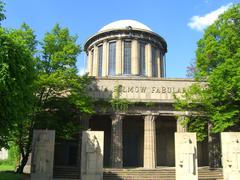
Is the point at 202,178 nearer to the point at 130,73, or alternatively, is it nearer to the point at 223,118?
the point at 223,118

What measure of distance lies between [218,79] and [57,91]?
12.1 m

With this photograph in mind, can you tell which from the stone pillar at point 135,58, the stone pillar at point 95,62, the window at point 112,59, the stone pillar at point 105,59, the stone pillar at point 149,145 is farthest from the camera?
the stone pillar at point 95,62

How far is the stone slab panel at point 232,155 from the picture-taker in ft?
72.9

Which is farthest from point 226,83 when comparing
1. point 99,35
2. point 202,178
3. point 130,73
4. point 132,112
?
point 99,35

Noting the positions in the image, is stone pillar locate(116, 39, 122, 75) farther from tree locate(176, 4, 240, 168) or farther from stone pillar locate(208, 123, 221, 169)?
stone pillar locate(208, 123, 221, 169)

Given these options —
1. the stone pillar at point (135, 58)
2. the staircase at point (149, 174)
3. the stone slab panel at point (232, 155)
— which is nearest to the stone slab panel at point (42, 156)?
the staircase at point (149, 174)

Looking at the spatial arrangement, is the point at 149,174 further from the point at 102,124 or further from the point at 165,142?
the point at 102,124

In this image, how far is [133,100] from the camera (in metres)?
31.0

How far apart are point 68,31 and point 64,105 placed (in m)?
5.98

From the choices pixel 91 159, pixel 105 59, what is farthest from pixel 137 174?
pixel 105 59

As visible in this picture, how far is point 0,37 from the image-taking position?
1748 cm

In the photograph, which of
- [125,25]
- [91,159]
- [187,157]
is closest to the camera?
[91,159]

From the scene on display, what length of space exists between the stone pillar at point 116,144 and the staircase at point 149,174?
1.59 metres

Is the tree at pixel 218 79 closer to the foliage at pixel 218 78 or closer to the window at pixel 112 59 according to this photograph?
the foliage at pixel 218 78
